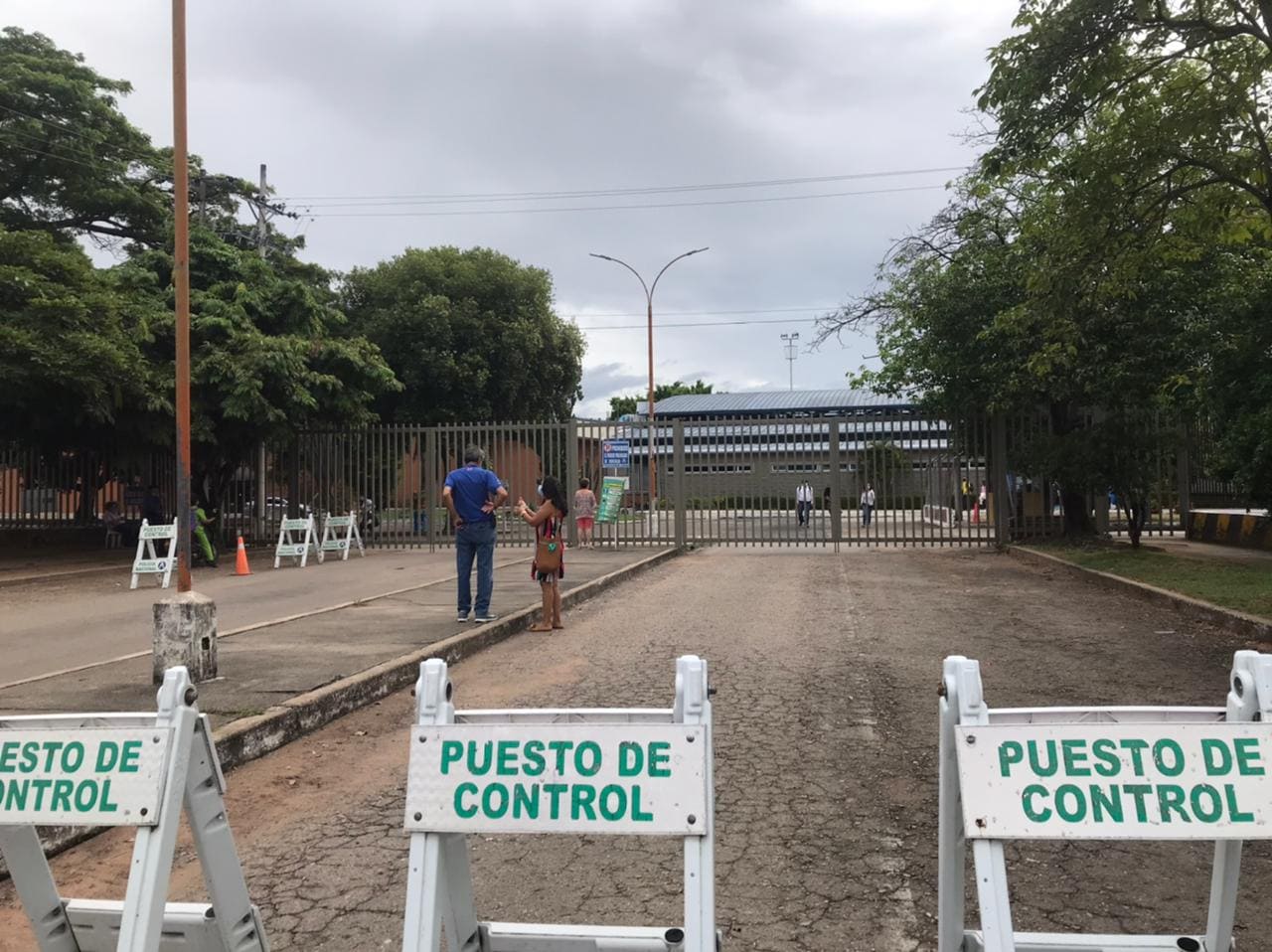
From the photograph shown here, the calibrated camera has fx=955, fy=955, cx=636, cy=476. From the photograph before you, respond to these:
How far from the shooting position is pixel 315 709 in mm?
6215

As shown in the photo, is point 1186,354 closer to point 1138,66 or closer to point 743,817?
point 1138,66

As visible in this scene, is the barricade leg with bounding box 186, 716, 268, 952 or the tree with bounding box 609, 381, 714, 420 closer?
the barricade leg with bounding box 186, 716, 268, 952

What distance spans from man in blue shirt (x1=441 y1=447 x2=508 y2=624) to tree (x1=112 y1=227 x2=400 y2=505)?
879 cm

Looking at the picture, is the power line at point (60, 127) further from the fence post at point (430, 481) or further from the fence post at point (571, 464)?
the fence post at point (571, 464)

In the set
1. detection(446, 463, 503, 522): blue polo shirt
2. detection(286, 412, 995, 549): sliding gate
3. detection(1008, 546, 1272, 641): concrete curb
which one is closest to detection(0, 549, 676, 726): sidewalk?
detection(446, 463, 503, 522): blue polo shirt

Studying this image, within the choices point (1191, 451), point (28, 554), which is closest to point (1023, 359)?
point (1191, 451)

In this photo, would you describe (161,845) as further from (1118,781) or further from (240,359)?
(240,359)

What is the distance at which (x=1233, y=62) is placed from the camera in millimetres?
10156

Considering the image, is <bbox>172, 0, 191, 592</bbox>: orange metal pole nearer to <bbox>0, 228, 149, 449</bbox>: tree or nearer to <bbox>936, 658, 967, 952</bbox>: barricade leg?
<bbox>936, 658, 967, 952</bbox>: barricade leg

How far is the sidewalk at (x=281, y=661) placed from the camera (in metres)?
6.17

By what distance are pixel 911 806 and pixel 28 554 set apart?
19.7m

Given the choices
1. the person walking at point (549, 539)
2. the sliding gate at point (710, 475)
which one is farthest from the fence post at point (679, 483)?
the person walking at point (549, 539)

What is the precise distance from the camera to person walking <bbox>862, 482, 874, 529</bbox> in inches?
751

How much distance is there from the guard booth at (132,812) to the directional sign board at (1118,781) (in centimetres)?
209
